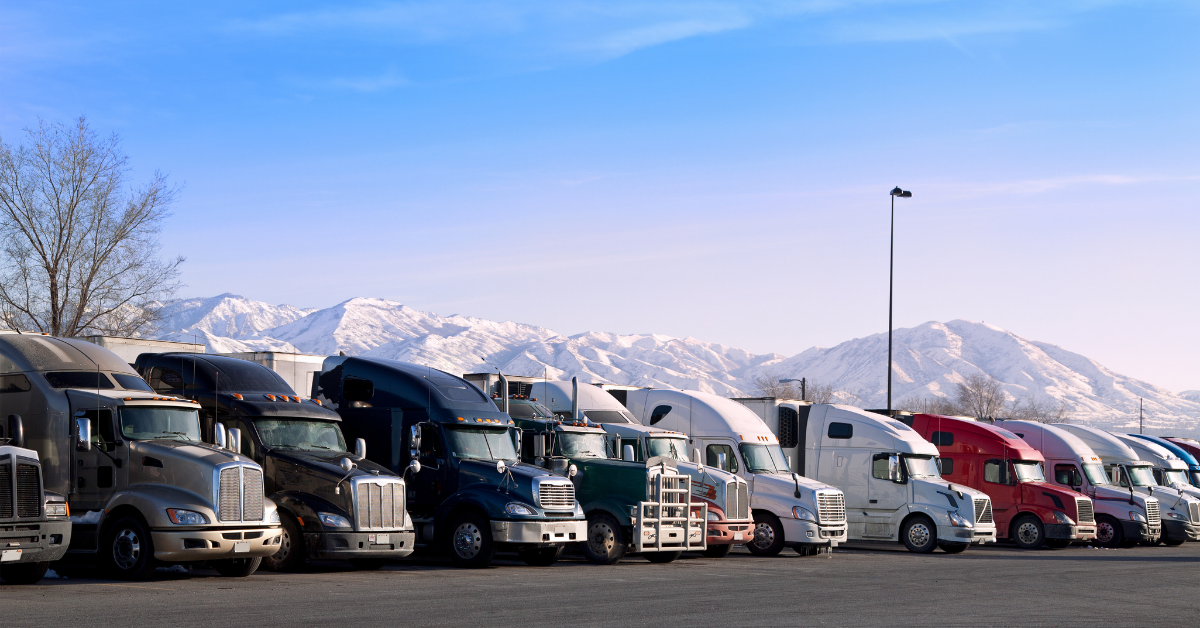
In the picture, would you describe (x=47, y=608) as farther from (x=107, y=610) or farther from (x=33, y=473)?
(x=33, y=473)

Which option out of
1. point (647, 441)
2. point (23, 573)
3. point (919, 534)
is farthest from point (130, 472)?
point (919, 534)

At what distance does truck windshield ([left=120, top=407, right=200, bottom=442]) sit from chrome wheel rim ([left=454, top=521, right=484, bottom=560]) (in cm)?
478

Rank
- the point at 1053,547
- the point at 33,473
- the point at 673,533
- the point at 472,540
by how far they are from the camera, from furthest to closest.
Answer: the point at 1053,547 < the point at 673,533 < the point at 472,540 < the point at 33,473

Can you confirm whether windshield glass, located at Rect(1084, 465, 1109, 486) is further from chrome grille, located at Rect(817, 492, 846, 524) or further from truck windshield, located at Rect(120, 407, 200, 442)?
truck windshield, located at Rect(120, 407, 200, 442)

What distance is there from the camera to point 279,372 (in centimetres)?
2409

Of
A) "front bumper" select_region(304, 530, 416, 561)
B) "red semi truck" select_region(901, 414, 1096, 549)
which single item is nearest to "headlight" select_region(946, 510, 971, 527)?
"red semi truck" select_region(901, 414, 1096, 549)

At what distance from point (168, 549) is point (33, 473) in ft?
6.43

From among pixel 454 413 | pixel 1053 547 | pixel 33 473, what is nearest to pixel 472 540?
pixel 454 413

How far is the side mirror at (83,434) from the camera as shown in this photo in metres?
16.9

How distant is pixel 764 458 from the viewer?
2689 cm

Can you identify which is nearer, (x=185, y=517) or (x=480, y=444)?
(x=185, y=517)

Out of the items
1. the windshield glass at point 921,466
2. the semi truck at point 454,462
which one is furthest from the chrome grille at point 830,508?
the semi truck at point 454,462

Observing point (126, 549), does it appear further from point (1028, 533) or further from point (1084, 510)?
point (1084, 510)

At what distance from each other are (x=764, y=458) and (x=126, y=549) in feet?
46.7
